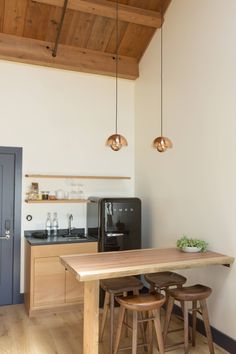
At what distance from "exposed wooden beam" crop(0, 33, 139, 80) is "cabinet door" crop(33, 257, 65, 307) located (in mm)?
2540

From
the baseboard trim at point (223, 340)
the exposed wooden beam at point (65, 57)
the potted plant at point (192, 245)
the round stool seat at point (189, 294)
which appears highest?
the exposed wooden beam at point (65, 57)

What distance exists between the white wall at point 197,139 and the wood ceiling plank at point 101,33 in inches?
24.5

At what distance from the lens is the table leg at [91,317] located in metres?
2.46

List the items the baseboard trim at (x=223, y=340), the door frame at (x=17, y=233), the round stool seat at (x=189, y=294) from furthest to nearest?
the door frame at (x=17, y=233) < the baseboard trim at (x=223, y=340) < the round stool seat at (x=189, y=294)

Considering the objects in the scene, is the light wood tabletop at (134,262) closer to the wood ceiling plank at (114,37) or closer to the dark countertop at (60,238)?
the dark countertop at (60,238)

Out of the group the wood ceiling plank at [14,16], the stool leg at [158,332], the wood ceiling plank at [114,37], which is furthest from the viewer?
the wood ceiling plank at [114,37]

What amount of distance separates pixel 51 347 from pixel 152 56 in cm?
377

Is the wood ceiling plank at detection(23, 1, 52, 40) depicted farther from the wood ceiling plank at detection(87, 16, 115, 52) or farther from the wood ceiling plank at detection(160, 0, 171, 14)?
the wood ceiling plank at detection(160, 0, 171, 14)

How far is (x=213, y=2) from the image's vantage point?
3.31m

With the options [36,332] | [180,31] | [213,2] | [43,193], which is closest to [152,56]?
[180,31]

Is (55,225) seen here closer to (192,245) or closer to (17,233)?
(17,233)

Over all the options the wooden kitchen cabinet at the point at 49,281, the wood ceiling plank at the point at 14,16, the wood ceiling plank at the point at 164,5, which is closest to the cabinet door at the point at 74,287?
the wooden kitchen cabinet at the point at 49,281

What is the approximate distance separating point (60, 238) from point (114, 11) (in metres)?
2.95

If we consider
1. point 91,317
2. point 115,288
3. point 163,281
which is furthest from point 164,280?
point 91,317
